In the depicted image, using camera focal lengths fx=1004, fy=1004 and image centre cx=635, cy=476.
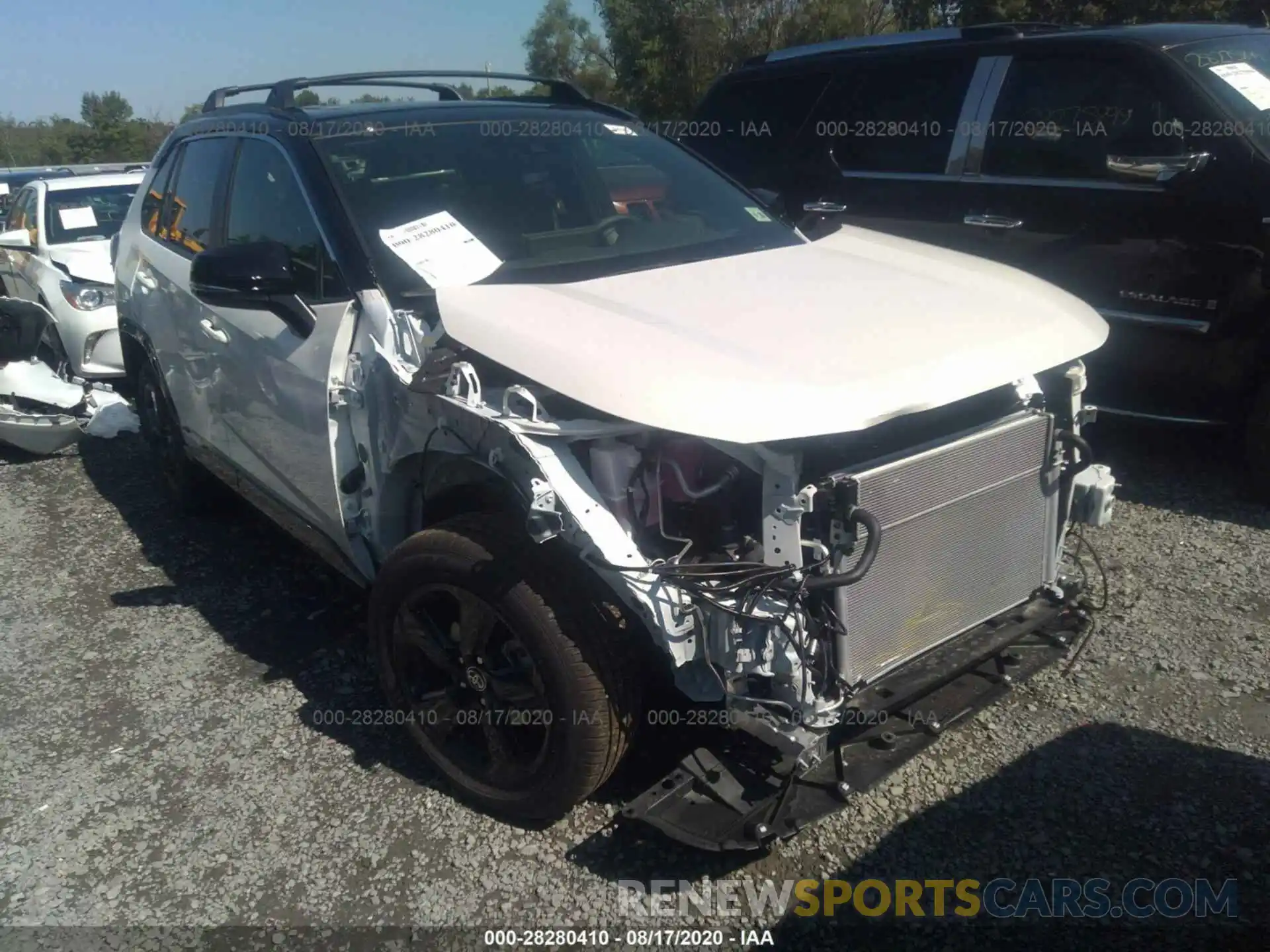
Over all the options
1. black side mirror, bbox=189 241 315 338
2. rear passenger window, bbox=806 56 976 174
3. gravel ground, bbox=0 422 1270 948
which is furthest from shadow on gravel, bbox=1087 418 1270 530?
black side mirror, bbox=189 241 315 338

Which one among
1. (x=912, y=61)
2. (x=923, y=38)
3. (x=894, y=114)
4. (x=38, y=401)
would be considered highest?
(x=923, y=38)

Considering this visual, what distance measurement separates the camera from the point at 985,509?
8.27 feet

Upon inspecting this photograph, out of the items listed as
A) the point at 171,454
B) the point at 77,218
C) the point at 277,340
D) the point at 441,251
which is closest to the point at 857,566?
the point at 441,251

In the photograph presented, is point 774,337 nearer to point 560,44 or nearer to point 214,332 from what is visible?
point 214,332

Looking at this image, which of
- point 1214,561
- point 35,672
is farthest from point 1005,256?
point 35,672

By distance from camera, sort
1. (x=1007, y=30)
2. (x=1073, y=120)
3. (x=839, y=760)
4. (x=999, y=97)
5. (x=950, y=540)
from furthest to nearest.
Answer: (x=1007, y=30), (x=999, y=97), (x=1073, y=120), (x=950, y=540), (x=839, y=760)

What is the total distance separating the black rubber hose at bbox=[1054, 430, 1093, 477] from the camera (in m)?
2.67

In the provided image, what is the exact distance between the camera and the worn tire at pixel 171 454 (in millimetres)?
4824

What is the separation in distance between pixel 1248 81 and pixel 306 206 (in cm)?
402

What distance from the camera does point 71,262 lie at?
7.52m

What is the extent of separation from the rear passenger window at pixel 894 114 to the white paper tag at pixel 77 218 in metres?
6.00

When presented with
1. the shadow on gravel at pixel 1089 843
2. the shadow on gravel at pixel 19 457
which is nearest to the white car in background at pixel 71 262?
the shadow on gravel at pixel 19 457

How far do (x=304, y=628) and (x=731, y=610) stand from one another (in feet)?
7.81

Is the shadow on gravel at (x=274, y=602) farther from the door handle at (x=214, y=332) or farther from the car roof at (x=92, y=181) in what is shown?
the car roof at (x=92, y=181)
